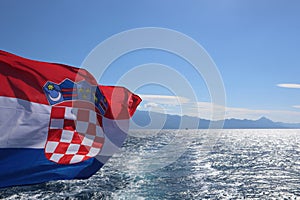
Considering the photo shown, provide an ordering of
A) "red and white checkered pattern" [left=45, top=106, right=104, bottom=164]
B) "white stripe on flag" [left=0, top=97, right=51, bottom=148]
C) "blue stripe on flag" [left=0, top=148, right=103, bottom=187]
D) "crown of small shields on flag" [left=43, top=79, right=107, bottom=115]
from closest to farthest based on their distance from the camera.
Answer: "white stripe on flag" [left=0, top=97, right=51, bottom=148] → "blue stripe on flag" [left=0, top=148, right=103, bottom=187] → "red and white checkered pattern" [left=45, top=106, right=104, bottom=164] → "crown of small shields on flag" [left=43, top=79, right=107, bottom=115]

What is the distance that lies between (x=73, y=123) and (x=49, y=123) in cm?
60

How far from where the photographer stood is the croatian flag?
493 centimetres

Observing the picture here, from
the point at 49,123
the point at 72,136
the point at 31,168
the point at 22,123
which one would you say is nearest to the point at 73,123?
the point at 72,136

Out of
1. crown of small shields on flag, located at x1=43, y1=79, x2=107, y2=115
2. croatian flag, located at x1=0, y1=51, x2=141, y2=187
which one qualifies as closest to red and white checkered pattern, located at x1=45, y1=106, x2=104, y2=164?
croatian flag, located at x1=0, y1=51, x2=141, y2=187

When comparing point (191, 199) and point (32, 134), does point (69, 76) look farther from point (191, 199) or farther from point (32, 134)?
point (191, 199)

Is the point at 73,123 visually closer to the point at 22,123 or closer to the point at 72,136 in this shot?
the point at 72,136

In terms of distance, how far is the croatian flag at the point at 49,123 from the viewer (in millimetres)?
4930

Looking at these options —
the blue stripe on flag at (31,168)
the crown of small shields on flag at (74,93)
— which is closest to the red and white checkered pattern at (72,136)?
the blue stripe on flag at (31,168)

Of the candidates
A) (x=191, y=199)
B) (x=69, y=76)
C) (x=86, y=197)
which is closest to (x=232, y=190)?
(x=191, y=199)

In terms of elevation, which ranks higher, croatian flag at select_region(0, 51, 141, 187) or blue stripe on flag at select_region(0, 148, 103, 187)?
croatian flag at select_region(0, 51, 141, 187)

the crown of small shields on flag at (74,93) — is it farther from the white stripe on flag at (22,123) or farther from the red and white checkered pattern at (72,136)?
the white stripe on flag at (22,123)

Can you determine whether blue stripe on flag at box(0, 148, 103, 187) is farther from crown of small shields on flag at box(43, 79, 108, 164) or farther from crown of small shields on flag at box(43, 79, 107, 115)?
crown of small shields on flag at box(43, 79, 107, 115)

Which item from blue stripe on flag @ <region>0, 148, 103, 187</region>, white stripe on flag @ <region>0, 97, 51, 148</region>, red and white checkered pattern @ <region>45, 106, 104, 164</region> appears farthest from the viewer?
red and white checkered pattern @ <region>45, 106, 104, 164</region>

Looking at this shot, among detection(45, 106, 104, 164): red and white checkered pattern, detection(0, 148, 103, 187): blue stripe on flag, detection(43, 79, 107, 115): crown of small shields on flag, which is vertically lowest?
detection(0, 148, 103, 187): blue stripe on flag
